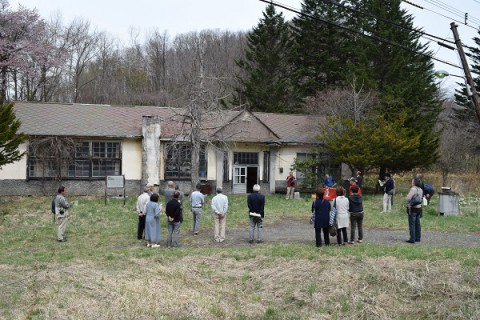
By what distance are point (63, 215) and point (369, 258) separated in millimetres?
8910

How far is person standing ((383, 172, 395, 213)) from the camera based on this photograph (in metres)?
19.4

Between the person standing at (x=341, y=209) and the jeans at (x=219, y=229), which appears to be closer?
the person standing at (x=341, y=209)

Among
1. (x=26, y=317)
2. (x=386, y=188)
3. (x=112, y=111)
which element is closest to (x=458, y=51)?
(x=386, y=188)

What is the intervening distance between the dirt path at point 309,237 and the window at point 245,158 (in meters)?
12.3

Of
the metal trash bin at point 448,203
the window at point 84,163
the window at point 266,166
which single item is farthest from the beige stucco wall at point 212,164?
the metal trash bin at point 448,203

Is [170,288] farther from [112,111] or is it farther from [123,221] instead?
[112,111]

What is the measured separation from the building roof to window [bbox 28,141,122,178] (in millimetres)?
828

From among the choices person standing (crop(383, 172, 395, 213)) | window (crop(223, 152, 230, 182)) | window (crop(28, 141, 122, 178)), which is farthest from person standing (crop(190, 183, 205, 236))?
window (crop(223, 152, 230, 182))

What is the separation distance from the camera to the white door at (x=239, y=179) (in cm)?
2872

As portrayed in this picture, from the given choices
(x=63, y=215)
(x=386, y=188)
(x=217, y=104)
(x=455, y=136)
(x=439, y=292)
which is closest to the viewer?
(x=439, y=292)

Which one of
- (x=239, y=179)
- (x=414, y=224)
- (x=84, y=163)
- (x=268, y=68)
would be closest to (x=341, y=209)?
(x=414, y=224)

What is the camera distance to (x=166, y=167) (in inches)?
1072

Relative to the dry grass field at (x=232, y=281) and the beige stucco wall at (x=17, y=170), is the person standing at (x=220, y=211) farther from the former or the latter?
the beige stucco wall at (x=17, y=170)

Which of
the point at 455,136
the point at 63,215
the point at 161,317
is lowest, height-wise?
the point at 161,317
